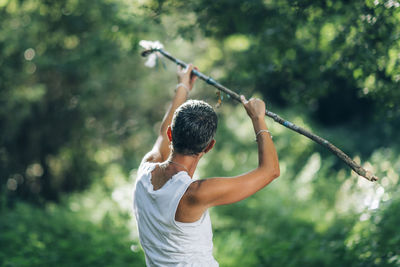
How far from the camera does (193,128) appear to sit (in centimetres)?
199

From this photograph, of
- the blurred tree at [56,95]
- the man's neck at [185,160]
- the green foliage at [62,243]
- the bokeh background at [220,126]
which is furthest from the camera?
the blurred tree at [56,95]

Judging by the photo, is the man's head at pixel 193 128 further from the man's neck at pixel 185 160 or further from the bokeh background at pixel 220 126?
the bokeh background at pixel 220 126

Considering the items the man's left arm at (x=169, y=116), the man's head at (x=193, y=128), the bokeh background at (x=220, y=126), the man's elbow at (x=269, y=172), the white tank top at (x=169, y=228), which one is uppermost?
the bokeh background at (x=220, y=126)

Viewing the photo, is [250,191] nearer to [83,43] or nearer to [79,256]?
[79,256]

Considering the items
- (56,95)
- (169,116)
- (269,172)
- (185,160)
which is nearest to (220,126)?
(56,95)

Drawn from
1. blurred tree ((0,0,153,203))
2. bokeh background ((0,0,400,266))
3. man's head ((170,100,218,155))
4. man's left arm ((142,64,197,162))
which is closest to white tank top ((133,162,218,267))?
man's head ((170,100,218,155))

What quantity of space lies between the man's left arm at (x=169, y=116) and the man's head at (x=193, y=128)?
50 centimetres

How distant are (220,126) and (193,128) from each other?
8.29 m

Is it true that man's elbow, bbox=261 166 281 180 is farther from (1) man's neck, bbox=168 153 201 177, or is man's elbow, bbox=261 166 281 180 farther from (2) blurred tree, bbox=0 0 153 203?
(2) blurred tree, bbox=0 0 153 203

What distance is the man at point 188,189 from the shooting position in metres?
1.93

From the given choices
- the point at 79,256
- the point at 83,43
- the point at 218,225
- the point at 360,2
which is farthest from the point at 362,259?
the point at 83,43

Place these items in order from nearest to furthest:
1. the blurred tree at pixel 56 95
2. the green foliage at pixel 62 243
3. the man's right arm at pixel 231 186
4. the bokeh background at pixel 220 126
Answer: the man's right arm at pixel 231 186, the bokeh background at pixel 220 126, the green foliage at pixel 62 243, the blurred tree at pixel 56 95

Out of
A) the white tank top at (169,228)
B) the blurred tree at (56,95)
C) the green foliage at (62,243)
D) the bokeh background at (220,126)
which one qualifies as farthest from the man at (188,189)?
the blurred tree at (56,95)

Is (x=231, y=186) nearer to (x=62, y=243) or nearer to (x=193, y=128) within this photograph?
(x=193, y=128)
